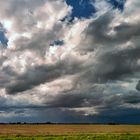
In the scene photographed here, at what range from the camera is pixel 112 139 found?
2490 inches

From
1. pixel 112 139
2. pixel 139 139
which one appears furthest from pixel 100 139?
pixel 139 139

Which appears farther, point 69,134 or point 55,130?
point 55,130

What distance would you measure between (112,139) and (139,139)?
15.5 feet

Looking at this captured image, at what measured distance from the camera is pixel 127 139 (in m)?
63.8

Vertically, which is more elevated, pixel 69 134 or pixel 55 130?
pixel 55 130

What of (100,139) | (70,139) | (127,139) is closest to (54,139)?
(70,139)

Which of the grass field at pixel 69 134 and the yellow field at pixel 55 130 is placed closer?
the grass field at pixel 69 134

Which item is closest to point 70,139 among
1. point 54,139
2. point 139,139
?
point 54,139

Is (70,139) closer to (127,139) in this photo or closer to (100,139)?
(100,139)

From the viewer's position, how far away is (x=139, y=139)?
209 feet

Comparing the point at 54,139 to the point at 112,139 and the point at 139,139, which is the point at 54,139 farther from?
the point at 139,139

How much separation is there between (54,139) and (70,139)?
2908 millimetres

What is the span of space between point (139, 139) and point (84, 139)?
9.67m

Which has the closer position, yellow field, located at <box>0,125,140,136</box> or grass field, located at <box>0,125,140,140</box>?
grass field, located at <box>0,125,140,140</box>
